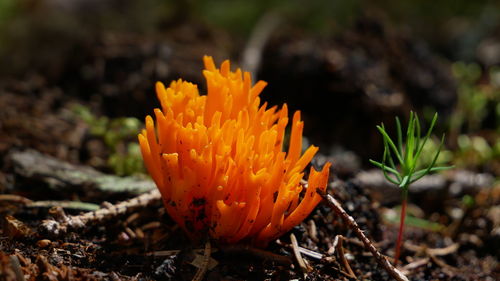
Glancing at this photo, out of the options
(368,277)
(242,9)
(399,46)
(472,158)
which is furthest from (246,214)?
(242,9)

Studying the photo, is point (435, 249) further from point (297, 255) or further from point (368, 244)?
point (297, 255)

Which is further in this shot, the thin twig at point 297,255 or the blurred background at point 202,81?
the blurred background at point 202,81

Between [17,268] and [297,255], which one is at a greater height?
[17,268]

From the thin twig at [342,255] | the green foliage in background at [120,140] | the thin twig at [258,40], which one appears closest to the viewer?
the thin twig at [342,255]

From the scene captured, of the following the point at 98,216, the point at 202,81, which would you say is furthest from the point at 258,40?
the point at 98,216

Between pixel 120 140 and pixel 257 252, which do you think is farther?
pixel 120 140

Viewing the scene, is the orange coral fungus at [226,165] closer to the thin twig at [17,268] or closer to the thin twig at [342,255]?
the thin twig at [342,255]

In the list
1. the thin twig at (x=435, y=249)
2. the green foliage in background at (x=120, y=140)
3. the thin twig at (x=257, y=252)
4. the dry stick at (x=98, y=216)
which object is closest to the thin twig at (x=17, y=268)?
the dry stick at (x=98, y=216)
